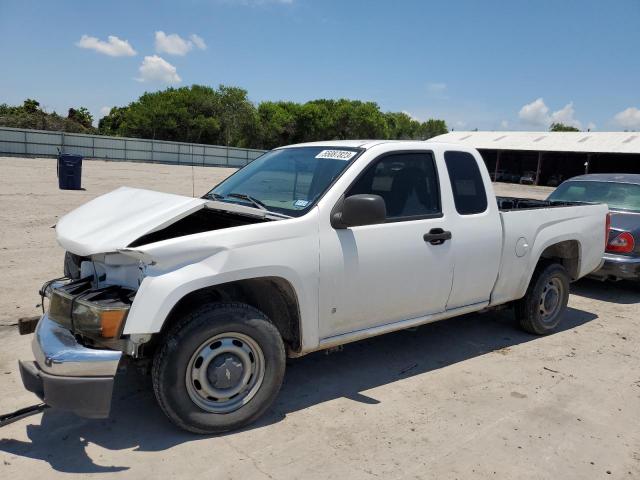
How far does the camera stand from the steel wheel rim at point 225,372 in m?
3.26

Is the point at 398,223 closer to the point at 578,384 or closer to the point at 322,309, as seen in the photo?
the point at 322,309

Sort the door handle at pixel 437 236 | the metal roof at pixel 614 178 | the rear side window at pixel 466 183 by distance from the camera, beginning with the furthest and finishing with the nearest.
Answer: the metal roof at pixel 614 178
the rear side window at pixel 466 183
the door handle at pixel 437 236

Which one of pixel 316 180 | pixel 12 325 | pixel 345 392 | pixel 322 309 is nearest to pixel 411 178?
pixel 316 180

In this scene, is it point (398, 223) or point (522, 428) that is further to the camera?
point (398, 223)

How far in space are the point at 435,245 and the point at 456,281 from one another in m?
0.45

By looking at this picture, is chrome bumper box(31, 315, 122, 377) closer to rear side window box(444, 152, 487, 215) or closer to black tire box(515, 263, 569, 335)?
rear side window box(444, 152, 487, 215)

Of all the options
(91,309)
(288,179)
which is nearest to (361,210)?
(288,179)

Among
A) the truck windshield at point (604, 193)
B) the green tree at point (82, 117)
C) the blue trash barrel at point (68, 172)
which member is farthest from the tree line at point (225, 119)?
the truck windshield at point (604, 193)

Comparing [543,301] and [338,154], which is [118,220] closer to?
[338,154]

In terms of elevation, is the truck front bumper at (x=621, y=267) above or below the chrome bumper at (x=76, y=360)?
above

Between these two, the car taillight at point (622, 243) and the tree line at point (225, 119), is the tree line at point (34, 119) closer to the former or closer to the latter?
the tree line at point (225, 119)

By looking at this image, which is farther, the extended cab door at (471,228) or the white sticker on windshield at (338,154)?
the extended cab door at (471,228)

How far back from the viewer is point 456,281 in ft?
14.8

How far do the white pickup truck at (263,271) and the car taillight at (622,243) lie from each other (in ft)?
9.62
